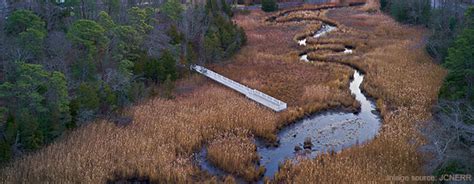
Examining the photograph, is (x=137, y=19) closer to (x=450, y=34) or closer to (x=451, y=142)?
(x=451, y=142)

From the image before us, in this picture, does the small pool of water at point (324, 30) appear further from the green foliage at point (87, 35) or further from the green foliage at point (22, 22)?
the green foliage at point (22, 22)

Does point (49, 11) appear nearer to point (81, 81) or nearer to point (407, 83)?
point (81, 81)

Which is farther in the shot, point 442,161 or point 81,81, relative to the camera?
point 81,81

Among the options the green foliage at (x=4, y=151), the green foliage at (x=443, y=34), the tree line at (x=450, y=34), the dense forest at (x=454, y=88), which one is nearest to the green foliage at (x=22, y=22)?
the green foliage at (x=4, y=151)

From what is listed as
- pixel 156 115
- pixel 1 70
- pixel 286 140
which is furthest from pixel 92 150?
pixel 286 140

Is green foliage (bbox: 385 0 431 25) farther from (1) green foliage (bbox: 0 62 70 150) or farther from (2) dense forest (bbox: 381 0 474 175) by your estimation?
(1) green foliage (bbox: 0 62 70 150)

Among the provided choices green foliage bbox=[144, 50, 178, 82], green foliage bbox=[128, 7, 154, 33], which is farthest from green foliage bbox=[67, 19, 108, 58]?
green foliage bbox=[128, 7, 154, 33]
